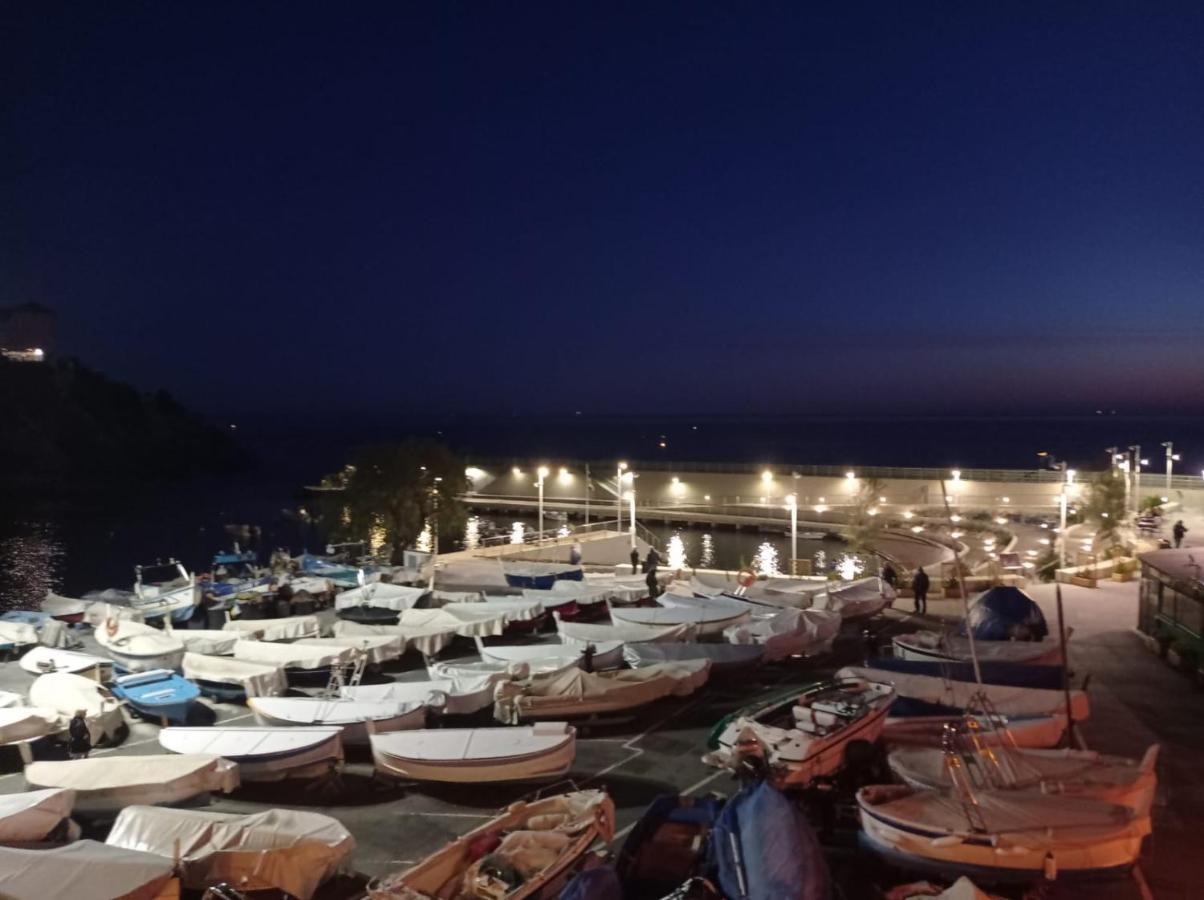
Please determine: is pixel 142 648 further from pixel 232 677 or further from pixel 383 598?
pixel 383 598

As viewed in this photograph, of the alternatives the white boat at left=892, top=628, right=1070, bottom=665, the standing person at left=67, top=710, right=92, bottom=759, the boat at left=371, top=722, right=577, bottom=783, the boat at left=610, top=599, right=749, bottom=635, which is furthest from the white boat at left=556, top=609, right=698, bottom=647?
the standing person at left=67, top=710, right=92, bottom=759

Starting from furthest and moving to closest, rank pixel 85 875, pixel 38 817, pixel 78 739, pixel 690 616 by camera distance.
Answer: pixel 690 616, pixel 78 739, pixel 38 817, pixel 85 875

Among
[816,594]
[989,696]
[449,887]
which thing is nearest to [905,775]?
[989,696]

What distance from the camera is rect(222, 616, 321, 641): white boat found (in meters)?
23.3

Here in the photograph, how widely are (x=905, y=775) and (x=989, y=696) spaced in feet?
13.6

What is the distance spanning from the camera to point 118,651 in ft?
72.1

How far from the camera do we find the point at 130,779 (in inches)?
506

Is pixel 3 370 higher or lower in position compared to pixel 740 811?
higher

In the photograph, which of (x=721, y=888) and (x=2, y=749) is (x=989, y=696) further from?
(x=2, y=749)

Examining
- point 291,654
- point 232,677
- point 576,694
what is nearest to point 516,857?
point 576,694

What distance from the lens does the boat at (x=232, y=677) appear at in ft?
61.9

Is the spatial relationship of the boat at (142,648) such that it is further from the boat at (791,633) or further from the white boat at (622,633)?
the boat at (791,633)

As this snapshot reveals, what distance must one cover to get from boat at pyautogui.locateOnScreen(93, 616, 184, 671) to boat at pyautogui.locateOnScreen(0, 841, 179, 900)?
40.1 feet

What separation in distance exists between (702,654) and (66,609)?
2506 centimetres
